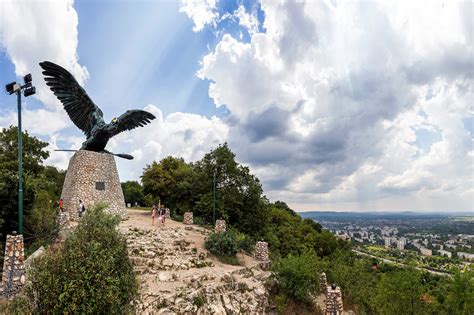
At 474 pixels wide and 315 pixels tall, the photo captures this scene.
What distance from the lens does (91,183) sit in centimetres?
2203

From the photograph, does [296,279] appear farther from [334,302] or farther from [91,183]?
[91,183]

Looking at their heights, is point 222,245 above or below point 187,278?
above

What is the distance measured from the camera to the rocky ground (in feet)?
40.5

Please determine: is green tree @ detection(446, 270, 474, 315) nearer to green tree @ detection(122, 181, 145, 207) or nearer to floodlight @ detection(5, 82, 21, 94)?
floodlight @ detection(5, 82, 21, 94)

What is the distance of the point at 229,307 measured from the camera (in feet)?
44.0

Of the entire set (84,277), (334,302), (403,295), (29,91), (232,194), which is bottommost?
(403,295)

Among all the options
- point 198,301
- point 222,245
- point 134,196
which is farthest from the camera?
point 134,196

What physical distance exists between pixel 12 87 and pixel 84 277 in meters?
9.01

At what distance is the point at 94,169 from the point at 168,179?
10147mm

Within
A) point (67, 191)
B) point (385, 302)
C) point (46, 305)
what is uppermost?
point (67, 191)

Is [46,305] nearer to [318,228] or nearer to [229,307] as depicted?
[229,307]

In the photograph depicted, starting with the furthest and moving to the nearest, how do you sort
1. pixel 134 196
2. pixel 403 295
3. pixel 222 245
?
pixel 134 196
pixel 222 245
pixel 403 295

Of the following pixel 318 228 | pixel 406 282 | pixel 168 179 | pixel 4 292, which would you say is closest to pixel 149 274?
pixel 4 292

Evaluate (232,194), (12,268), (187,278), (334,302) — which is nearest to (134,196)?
(232,194)
